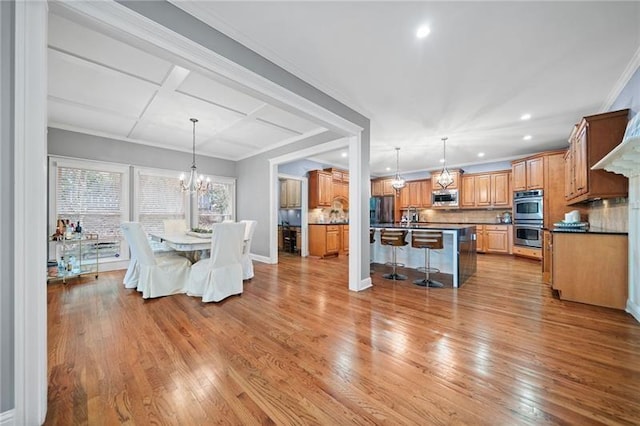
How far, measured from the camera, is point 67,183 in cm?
450

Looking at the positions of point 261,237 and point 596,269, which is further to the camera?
point 261,237

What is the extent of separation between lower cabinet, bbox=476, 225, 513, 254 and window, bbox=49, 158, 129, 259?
8.94 meters

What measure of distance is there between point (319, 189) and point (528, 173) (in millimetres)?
5290

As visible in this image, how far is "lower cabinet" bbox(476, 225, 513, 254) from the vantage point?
6.59 metres

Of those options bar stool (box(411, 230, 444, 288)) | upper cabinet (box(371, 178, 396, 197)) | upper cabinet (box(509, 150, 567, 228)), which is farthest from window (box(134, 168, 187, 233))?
upper cabinet (box(509, 150, 567, 228))

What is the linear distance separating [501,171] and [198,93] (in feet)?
25.5

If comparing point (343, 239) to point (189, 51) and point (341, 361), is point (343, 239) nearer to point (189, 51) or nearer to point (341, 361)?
point (341, 361)

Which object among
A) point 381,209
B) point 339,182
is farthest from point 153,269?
point 381,209

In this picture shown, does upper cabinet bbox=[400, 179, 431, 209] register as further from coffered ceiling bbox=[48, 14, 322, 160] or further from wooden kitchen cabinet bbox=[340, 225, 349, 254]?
coffered ceiling bbox=[48, 14, 322, 160]

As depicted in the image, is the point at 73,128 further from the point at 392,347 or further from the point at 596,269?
the point at 596,269

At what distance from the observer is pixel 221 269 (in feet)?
10.9

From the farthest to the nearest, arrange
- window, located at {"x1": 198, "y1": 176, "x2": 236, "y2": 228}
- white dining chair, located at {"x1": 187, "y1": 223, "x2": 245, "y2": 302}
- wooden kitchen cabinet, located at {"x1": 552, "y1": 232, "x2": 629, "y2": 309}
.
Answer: window, located at {"x1": 198, "y1": 176, "x2": 236, "y2": 228} → white dining chair, located at {"x1": 187, "y1": 223, "x2": 245, "y2": 302} → wooden kitchen cabinet, located at {"x1": 552, "y1": 232, "x2": 629, "y2": 309}

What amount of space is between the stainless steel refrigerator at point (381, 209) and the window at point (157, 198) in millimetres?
6356

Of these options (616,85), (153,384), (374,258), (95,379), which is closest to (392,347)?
(153,384)
